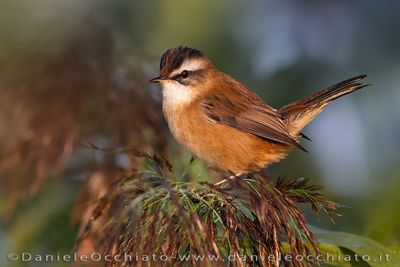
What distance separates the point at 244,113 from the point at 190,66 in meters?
0.42

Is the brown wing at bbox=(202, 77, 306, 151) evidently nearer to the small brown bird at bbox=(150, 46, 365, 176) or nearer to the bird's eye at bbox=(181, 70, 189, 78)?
the small brown bird at bbox=(150, 46, 365, 176)

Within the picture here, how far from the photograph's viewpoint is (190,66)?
4.61 m

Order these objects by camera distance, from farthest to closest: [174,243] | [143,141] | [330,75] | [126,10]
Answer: [126,10]
[330,75]
[143,141]
[174,243]

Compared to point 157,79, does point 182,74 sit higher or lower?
higher

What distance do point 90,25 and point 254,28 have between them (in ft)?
5.44

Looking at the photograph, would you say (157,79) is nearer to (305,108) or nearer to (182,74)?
(182,74)

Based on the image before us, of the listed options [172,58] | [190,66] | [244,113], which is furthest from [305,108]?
[172,58]

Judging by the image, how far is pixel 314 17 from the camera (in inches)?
263

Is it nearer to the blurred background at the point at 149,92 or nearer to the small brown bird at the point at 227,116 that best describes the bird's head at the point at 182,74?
the small brown bird at the point at 227,116

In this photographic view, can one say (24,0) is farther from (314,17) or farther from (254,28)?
(314,17)

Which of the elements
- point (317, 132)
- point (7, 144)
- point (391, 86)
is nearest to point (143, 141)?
point (7, 144)

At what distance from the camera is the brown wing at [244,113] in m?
4.45

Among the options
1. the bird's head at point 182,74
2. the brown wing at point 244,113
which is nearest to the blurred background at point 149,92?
the bird's head at point 182,74

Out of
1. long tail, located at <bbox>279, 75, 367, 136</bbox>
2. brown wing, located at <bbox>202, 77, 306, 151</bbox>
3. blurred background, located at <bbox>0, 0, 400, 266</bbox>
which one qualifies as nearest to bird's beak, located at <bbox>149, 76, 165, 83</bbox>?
blurred background, located at <bbox>0, 0, 400, 266</bbox>
